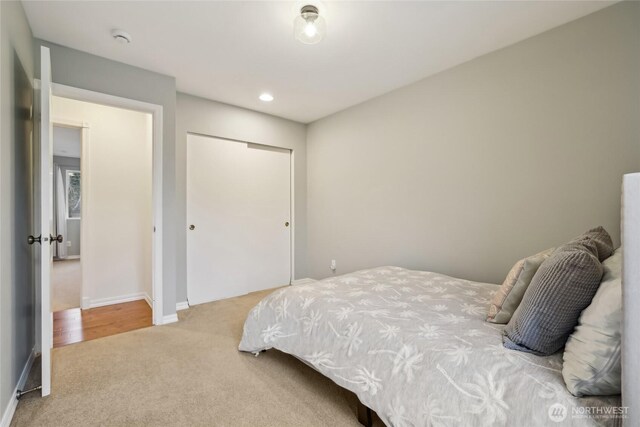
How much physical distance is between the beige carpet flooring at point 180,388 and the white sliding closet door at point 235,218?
1.13 m

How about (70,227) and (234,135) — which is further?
(70,227)

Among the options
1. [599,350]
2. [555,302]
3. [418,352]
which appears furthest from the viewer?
[418,352]

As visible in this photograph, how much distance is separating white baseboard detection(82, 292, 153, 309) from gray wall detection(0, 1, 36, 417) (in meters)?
1.25

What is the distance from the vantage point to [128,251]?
3.72 meters

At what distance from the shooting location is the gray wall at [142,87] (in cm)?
241

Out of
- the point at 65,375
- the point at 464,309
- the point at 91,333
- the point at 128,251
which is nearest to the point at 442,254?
the point at 464,309

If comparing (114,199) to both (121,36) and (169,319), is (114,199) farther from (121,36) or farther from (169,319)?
(121,36)

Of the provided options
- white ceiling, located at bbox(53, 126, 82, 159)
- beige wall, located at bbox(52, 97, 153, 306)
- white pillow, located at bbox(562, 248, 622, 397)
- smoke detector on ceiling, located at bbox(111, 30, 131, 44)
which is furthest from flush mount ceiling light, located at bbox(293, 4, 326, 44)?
white ceiling, located at bbox(53, 126, 82, 159)

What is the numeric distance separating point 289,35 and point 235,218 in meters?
2.27

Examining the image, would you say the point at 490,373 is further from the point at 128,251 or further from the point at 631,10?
the point at 128,251

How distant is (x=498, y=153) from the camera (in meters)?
2.46

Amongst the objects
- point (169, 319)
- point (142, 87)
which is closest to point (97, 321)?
point (169, 319)

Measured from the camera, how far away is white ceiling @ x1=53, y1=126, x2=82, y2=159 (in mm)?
5145

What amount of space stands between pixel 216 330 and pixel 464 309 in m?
2.10
